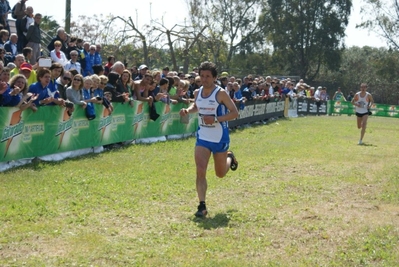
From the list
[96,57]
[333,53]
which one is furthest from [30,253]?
[333,53]

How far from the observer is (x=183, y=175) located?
38.4 feet

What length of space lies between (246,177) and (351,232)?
4266 mm

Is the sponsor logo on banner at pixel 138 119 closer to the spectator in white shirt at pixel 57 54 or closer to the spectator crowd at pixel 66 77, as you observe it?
the spectator crowd at pixel 66 77

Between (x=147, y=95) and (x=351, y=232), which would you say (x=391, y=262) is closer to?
(x=351, y=232)

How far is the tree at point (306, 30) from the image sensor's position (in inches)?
2438

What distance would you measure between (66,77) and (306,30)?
51.7 metres

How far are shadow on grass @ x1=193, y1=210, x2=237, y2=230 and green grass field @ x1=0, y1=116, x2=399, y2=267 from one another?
0.04 ft

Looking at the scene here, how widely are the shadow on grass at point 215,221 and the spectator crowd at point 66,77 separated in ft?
15.9

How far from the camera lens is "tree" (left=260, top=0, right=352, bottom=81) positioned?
6194 cm

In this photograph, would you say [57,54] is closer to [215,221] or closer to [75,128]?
[75,128]

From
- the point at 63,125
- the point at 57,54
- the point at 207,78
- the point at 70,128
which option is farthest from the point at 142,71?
the point at 207,78

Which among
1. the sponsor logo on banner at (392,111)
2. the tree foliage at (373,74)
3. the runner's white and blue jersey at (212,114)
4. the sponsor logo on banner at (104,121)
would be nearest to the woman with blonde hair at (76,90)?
the sponsor logo on banner at (104,121)

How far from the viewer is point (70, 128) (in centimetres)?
1352

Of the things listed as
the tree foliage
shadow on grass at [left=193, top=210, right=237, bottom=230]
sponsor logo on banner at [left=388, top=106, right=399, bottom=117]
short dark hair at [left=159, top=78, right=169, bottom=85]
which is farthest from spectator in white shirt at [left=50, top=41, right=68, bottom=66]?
the tree foliage
